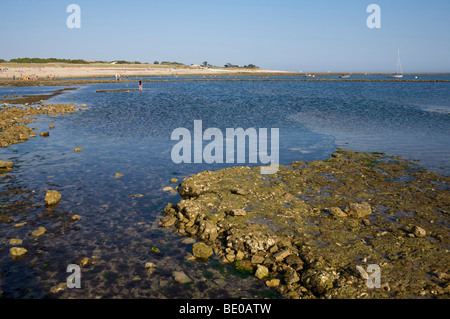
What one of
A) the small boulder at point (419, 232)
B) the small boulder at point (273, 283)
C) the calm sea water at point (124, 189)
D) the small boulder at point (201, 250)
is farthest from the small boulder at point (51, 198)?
the small boulder at point (419, 232)

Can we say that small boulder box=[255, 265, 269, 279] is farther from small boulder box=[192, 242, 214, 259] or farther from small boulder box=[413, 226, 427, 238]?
small boulder box=[413, 226, 427, 238]

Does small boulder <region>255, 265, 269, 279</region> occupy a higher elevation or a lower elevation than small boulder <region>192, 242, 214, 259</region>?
lower

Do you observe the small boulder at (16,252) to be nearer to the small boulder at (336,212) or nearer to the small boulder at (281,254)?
the small boulder at (281,254)

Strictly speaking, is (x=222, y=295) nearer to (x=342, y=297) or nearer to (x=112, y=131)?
(x=342, y=297)

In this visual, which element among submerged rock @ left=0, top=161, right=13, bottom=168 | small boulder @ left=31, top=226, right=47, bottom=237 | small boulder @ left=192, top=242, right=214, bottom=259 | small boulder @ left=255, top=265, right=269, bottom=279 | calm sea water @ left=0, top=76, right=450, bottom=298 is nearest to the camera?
calm sea water @ left=0, top=76, right=450, bottom=298

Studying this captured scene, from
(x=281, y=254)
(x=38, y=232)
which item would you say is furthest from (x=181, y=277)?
(x=38, y=232)

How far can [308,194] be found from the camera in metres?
12.8

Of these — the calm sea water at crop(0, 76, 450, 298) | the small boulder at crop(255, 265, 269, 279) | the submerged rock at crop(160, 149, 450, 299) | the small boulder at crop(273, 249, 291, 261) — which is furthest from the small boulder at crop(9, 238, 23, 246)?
the small boulder at crop(273, 249, 291, 261)

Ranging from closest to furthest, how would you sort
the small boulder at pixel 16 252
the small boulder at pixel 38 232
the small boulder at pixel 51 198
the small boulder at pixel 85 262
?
the small boulder at pixel 85 262, the small boulder at pixel 16 252, the small boulder at pixel 38 232, the small boulder at pixel 51 198

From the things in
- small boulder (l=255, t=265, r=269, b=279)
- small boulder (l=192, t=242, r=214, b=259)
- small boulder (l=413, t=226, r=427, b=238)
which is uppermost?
small boulder (l=413, t=226, r=427, b=238)

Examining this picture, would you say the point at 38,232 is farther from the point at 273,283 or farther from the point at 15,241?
the point at 273,283
